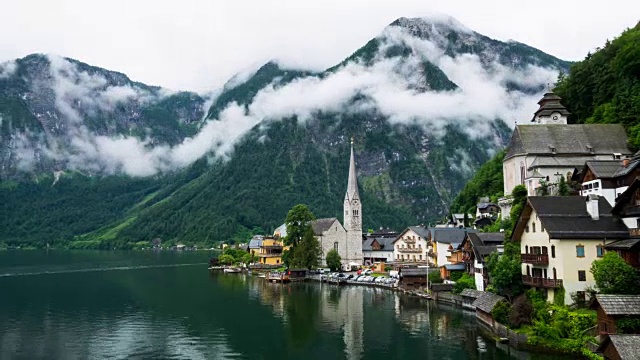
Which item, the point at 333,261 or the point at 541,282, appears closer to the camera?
the point at 541,282

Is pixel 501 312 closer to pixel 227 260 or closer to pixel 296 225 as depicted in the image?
pixel 296 225

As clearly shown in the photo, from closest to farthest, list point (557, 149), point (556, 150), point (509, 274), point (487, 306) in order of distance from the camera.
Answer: point (509, 274) < point (487, 306) < point (556, 150) < point (557, 149)

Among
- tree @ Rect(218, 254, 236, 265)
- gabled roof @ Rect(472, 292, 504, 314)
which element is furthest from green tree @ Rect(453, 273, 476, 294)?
tree @ Rect(218, 254, 236, 265)

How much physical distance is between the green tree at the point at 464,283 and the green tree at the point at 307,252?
168 ft

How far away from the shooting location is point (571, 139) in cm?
8994

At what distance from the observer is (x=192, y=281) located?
415 feet

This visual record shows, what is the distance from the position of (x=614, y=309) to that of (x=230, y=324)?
43.5 metres

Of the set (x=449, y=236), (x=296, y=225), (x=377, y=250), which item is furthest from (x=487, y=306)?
(x=377, y=250)

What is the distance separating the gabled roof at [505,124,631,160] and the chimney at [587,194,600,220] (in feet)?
119

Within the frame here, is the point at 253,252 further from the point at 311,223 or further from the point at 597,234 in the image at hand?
the point at 597,234

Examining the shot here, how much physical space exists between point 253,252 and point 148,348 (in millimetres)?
115768

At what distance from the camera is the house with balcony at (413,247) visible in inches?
4875

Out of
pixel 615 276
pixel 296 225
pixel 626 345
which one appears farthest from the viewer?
pixel 296 225

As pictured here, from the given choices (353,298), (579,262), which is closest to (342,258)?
(353,298)
